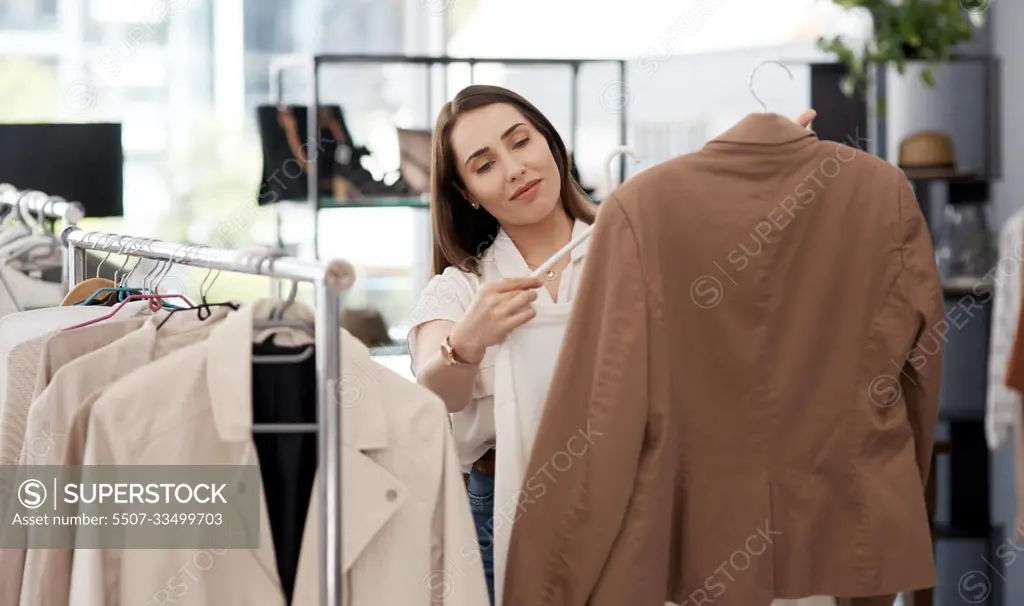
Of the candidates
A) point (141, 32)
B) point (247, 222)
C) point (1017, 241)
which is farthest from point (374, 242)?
point (1017, 241)

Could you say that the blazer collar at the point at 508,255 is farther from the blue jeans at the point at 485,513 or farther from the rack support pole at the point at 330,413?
the rack support pole at the point at 330,413

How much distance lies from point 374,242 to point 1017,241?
3.30m

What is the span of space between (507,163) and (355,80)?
3.69 m

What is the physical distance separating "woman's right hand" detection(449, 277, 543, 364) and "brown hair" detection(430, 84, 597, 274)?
0.95 ft

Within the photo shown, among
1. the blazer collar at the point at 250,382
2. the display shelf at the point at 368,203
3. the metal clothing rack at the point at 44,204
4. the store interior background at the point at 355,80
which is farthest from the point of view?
the store interior background at the point at 355,80

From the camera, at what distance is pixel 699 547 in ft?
5.33

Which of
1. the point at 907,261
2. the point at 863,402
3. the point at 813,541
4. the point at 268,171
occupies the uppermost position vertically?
the point at 268,171

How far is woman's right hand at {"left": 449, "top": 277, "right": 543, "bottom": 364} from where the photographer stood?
1644mm

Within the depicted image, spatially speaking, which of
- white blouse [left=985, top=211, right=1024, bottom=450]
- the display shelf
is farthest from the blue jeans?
the display shelf

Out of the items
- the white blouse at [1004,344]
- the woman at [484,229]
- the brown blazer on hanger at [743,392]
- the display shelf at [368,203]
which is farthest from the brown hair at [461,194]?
the display shelf at [368,203]

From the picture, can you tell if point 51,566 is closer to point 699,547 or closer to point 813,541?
point 699,547

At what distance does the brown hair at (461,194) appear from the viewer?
191cm

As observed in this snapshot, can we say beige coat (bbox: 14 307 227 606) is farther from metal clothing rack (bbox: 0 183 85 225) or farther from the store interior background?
the store interior background

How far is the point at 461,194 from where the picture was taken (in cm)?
199
